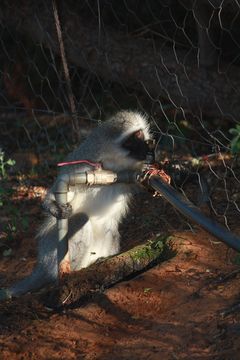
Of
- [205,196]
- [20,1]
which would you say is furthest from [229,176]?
[20,1]

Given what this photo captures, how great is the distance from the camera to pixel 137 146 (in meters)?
3.49

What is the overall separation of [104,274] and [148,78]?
1769 mm

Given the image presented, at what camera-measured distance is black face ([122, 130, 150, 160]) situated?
11.2 feet

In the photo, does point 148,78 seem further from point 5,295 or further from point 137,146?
point 5,295

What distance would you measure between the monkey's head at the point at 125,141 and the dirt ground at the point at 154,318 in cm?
47

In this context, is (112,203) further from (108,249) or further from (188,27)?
(188,27)

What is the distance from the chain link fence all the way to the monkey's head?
0.12 m

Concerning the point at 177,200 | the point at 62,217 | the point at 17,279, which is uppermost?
the point at 177,200

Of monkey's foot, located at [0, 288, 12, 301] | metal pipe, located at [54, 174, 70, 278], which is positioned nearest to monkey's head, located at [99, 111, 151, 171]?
metal pipe, located at [54, 174, 70, 278]

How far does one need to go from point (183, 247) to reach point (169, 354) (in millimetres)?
925

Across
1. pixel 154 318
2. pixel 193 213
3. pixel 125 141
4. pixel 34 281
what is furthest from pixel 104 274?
pixel 193 213

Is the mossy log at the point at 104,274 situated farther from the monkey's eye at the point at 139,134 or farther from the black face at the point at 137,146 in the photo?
the monkey's eye at the point at 139,134

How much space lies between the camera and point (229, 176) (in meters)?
4.18

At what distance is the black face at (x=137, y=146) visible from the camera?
3.42 m
